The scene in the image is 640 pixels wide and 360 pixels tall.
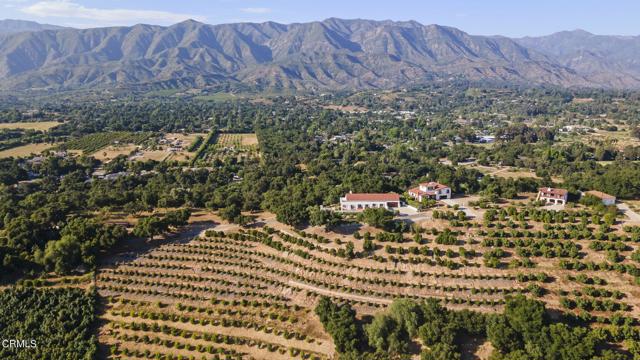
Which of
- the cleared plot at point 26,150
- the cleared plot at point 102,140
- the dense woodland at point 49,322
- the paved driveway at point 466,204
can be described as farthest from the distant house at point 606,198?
the cleared plot at point 26,150

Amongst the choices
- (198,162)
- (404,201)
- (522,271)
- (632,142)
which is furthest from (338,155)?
(632,142)

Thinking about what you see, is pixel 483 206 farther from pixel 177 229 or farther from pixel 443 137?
pixel 443 137

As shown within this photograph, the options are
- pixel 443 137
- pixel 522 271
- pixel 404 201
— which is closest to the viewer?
pixel 522 271

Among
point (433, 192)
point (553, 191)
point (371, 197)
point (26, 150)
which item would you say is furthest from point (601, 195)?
point (26, 150)

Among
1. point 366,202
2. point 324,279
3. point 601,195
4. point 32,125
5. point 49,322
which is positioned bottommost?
point 32,125

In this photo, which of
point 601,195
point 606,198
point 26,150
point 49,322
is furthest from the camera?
point 26,150

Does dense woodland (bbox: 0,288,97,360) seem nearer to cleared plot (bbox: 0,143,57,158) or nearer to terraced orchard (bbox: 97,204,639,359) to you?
terraced orchard (bbox: 97,204,639,359)

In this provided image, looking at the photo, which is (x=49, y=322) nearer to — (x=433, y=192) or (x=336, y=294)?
(x=336, y=294)
